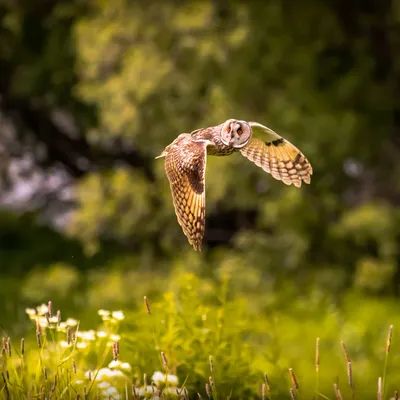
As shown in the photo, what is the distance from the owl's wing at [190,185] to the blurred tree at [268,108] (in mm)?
3701

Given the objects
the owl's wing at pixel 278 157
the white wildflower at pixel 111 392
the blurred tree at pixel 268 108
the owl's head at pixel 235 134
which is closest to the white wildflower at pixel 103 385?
the white wildflower at pixel 111 392

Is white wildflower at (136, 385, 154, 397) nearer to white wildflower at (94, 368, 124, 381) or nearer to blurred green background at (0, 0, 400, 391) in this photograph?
white wildflower at (94, 368, 124, 381)

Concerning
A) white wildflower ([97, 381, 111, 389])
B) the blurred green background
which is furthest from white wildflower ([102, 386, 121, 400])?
the blurred green background

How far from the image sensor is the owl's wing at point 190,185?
1.11m

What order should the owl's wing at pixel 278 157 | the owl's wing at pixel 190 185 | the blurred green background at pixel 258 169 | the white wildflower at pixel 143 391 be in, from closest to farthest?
the owl's wing at pixel 190 185 → the owl's wing at pixel 278 157 → the white wildflower at pixel 143 391 → the blurred green background at pixel 258 169

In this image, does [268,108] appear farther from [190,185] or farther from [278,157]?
[190,185]

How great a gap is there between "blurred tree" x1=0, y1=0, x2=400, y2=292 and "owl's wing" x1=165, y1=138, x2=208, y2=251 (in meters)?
3.70

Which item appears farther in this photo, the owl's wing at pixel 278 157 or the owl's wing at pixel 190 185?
the owl's wing at pixel 278 157

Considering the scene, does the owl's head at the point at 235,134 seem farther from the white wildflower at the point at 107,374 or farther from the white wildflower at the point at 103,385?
the white wildflower at the point at 103,385

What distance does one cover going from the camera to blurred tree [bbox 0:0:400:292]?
201 inches

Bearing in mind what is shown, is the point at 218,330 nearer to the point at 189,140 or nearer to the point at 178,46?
the point at 189,140

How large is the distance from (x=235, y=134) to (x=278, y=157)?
214 mm

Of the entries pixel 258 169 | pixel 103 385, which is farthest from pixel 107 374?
pixel 258 169

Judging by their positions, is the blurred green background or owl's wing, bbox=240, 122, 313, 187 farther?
the blurred green background
